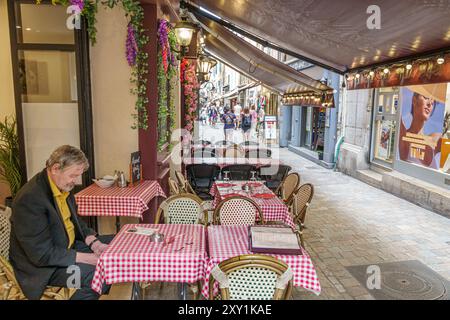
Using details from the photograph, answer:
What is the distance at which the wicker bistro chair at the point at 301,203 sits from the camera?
16.6ft

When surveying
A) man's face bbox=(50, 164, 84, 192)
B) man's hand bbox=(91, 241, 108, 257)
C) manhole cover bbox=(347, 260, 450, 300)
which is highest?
man's face bbox=(50, 164, 84, 192)

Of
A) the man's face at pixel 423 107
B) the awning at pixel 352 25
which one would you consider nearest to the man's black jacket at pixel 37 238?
the awning at pixel 352 25

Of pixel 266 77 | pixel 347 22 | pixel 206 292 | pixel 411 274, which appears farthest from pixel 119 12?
pixel 266 77

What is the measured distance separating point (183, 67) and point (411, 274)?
24.6 feet

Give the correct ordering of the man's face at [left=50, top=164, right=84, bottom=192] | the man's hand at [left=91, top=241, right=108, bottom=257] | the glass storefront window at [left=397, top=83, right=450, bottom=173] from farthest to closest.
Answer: the glass storefront window at [left=397, top=83, right=450, bottom=173], the man's hand at [left=91, top=241, right=108, bottom=257], the man's face at [left=50, top=164, right=84, bottom=192]

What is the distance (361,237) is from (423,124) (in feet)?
13.0

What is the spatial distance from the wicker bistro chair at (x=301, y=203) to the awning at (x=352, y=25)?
2498 mm

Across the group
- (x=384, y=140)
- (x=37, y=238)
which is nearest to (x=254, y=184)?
(x=37, y=238)

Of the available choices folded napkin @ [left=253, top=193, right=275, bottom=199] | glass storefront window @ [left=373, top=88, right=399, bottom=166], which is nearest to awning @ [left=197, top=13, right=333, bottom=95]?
glass storefront window @ [left=373, top=88, right=399, bottom=166]

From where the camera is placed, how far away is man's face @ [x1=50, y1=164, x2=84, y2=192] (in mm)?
2961

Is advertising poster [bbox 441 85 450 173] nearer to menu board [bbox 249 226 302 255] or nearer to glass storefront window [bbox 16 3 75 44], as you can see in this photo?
menu board [bbox 249 226 302 255]

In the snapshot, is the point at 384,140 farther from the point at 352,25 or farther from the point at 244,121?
the point at 244,121

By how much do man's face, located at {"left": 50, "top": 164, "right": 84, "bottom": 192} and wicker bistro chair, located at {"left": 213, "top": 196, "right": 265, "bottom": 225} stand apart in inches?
69.9

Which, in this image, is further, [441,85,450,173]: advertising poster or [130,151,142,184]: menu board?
[441,85,450,173]: advertising poster
